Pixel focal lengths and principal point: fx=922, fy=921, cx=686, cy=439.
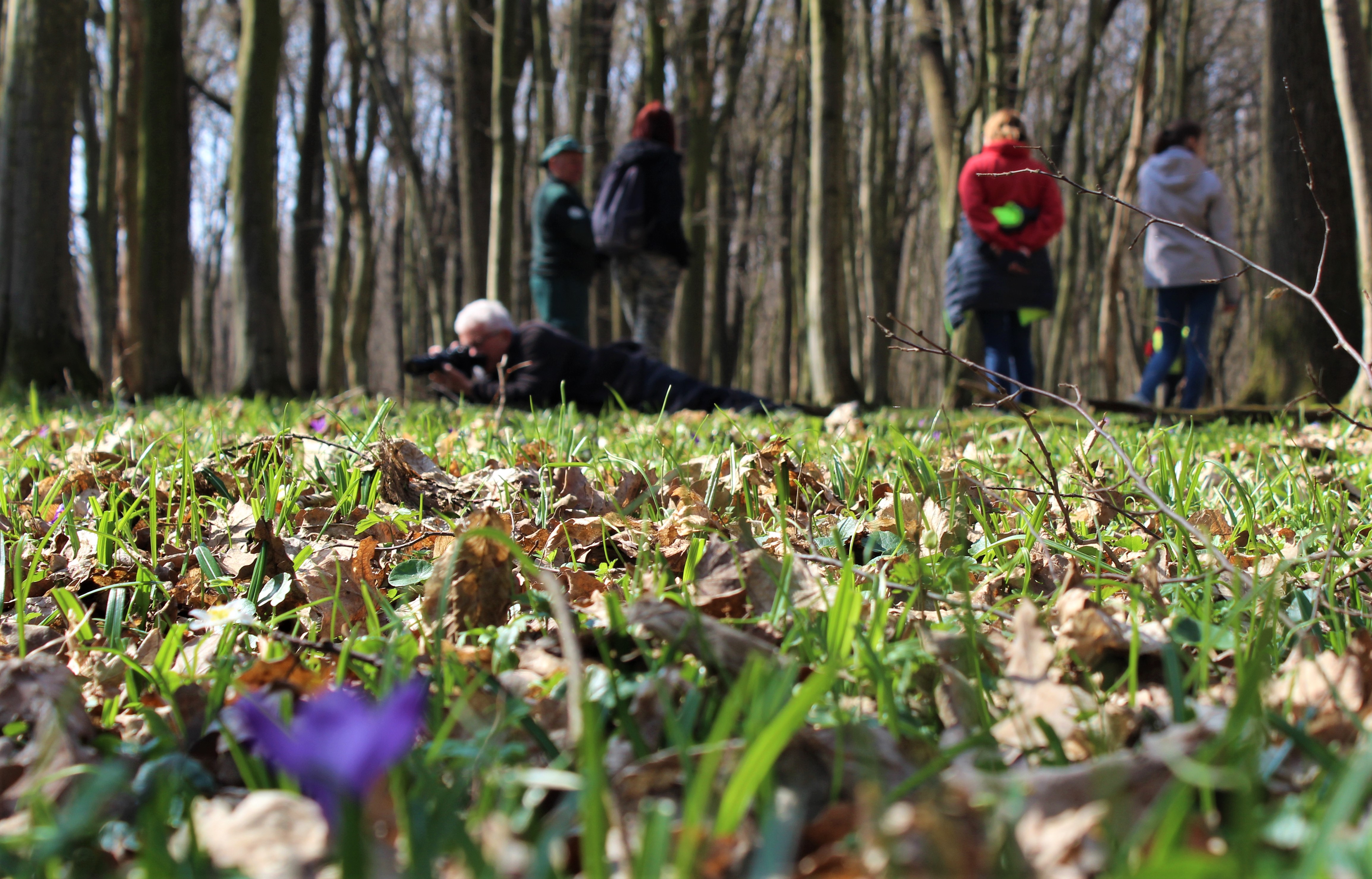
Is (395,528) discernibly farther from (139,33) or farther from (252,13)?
(139,33)

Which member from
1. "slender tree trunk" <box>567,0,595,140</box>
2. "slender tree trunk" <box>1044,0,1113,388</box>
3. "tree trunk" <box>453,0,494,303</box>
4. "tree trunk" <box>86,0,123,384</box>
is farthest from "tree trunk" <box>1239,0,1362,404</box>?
"tree trunk" <box>86,0,123,384</box>

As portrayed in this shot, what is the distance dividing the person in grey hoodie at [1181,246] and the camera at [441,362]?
3.81m

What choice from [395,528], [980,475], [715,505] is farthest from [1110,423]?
A: [395,528]

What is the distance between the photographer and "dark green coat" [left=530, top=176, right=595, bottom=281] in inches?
229

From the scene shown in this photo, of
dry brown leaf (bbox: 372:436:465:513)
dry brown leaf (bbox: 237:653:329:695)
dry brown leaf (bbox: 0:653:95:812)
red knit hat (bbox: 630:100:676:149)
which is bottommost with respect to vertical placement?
dry brown leaf (bbox: 0:653:95:812)

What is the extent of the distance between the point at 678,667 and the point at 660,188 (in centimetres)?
540

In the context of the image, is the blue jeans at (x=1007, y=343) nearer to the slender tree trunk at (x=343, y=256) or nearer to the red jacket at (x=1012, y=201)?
the red jacket at (x=1012, y=201)

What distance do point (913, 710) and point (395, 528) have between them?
39.1 inches

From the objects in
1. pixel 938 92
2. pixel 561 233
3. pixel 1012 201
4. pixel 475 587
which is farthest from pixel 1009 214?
pixel 475 587

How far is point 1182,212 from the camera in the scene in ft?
17.9

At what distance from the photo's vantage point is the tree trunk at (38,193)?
214 inches

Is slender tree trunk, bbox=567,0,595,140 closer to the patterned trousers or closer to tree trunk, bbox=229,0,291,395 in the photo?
tree trunk, bbox=229,0,291,395

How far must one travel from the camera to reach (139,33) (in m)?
7.36

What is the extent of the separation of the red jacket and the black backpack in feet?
6.59
